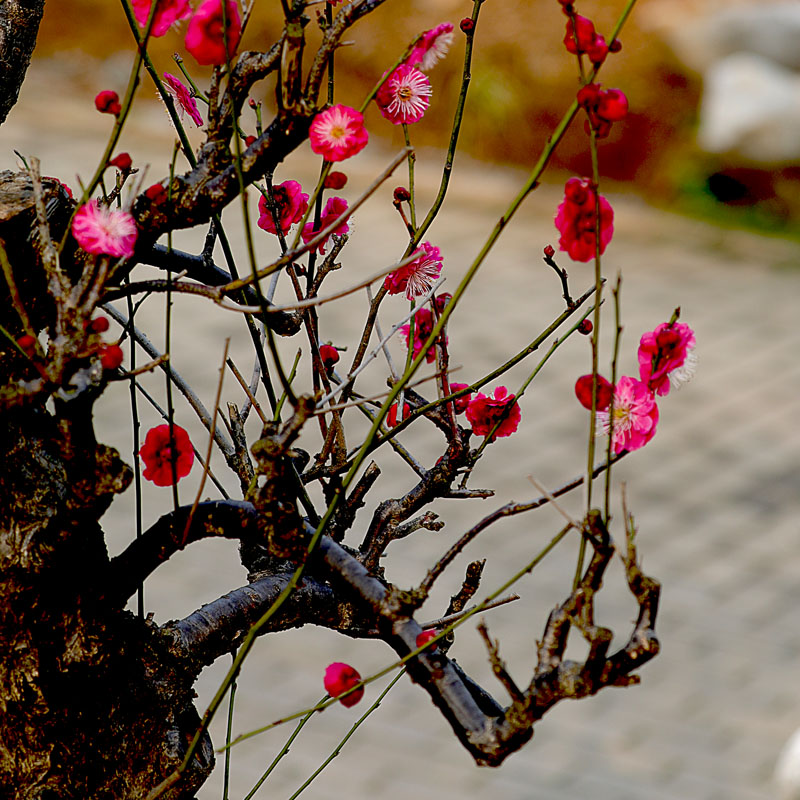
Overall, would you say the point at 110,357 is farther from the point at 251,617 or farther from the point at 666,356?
the point at 666,356

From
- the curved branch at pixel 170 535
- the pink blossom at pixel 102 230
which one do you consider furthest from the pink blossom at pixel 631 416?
the pink blossom at pixel 102 230

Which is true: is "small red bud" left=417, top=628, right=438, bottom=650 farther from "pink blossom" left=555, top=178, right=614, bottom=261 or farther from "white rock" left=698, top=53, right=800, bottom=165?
"white rock" left=698, top=53, right=800, bottom=165

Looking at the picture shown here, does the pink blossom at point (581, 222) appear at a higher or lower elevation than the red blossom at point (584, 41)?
lower

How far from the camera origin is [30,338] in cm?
98

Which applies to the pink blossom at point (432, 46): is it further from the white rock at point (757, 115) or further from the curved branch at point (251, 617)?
the white rock at point (757, 115)

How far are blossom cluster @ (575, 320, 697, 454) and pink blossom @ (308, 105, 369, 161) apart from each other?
28 cm

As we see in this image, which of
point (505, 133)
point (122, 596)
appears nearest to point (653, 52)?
point (505, 133)

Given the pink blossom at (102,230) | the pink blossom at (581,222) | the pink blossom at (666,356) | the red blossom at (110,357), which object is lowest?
the red blossom at (110,357)

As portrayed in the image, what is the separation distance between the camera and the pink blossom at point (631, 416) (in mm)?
1068

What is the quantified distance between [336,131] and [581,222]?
8.9 inches

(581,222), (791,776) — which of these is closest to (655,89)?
(791,776)

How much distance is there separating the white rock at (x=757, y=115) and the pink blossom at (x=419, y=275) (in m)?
6.88

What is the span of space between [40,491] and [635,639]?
21.1 inches

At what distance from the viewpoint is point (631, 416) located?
1.07 metres
